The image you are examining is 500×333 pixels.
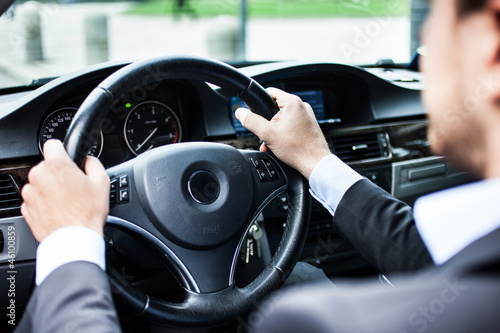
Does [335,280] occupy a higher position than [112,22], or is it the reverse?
[112,22]

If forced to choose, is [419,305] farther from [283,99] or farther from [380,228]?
[283,99]

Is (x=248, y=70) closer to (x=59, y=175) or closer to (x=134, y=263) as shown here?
(x=134, y=263)

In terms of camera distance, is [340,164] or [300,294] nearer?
[300,294]

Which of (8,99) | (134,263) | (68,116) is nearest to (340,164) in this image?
(134,263)

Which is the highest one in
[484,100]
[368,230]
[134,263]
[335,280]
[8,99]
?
[484,100]

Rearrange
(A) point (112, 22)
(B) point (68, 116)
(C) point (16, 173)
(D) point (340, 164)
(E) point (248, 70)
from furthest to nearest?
1. (A) point (112, 22)
2. (E) point (248, 70)
3. (B) point (68, 116)
4. (C) point (16, 173)
5. (D) point (340, 164)

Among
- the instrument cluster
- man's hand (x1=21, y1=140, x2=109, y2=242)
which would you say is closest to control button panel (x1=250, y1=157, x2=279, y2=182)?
man's hand (x1=21, y1=140, x2=109, y2=242)

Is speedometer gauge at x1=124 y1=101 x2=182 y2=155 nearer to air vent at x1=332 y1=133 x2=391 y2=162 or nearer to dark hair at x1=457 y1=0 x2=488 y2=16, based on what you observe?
air vent at x1=332 y1=133 x2=391 y2=162

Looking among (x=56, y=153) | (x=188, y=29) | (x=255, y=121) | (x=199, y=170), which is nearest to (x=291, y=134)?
(x=255, y=121)

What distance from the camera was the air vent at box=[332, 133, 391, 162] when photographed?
2.09 m

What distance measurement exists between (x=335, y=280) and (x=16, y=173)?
47.7 inches

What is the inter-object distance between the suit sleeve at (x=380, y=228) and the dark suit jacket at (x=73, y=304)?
63 centimetres

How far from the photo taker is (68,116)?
5.59 ft

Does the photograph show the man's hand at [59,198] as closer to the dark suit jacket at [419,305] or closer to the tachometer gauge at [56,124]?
the dark suit jacket at [419,305]
